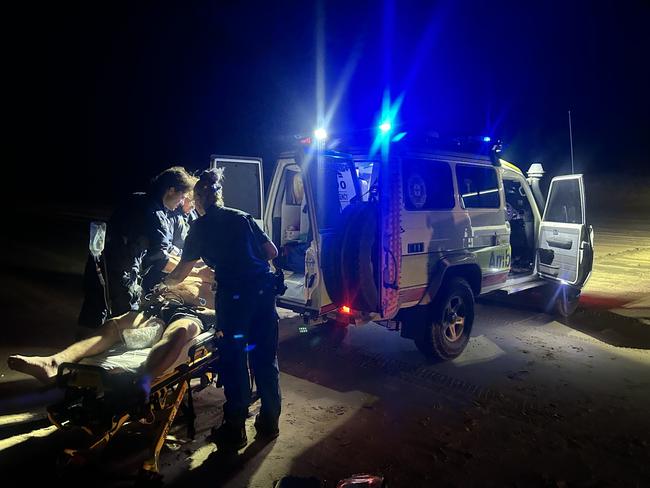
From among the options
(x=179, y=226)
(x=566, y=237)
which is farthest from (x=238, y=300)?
(x=566, y=237)

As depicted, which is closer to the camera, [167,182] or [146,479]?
[146,479]

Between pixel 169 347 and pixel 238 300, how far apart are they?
0.57 meters

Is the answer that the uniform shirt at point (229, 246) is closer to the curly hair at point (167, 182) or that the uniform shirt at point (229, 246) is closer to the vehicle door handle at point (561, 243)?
the curly hair at point (167, 182)

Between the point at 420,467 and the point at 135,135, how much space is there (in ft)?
169

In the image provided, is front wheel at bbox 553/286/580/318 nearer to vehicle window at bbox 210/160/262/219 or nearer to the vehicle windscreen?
the vehicle windscreen

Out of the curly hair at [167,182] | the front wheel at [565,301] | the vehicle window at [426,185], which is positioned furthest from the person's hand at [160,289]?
the front wheel at [565,301]

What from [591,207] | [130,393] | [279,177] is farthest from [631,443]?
[591,207]

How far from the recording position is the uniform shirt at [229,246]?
3430mm

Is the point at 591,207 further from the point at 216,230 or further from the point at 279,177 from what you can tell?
the point at 216,230

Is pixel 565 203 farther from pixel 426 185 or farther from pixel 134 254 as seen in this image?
pixel 134 254

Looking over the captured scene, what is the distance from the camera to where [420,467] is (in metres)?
3.24

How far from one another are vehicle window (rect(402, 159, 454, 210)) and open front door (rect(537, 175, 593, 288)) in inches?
86.5

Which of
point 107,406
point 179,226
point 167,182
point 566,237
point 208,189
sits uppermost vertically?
point 167,182

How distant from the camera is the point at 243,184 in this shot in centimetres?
599
